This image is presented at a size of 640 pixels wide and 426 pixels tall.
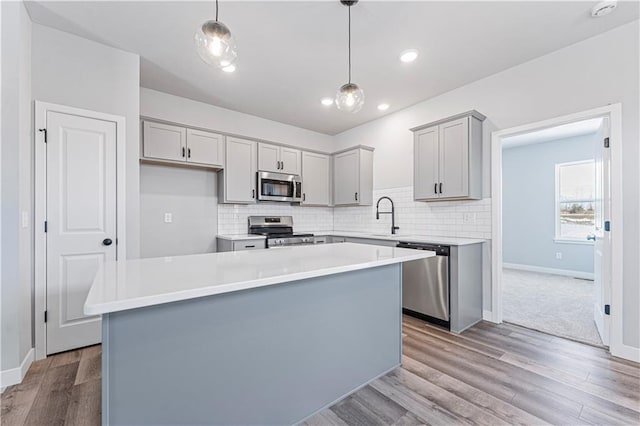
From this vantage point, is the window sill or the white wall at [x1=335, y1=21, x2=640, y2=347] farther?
the window sill

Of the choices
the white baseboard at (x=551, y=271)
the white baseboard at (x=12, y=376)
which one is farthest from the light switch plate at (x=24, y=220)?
the white baseboard at (x=551, y=271)

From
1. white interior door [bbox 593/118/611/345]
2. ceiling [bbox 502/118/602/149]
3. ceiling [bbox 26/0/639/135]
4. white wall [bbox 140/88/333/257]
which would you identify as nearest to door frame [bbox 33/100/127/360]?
ceiling [bbox 26/0/639/135]

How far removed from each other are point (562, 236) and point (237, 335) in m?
6.67

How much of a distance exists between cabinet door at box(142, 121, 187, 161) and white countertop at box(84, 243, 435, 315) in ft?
7.11

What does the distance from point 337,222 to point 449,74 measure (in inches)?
120

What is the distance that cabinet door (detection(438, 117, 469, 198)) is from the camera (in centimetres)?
320

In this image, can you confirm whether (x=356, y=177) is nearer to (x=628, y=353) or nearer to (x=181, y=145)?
(x=181, y=145)

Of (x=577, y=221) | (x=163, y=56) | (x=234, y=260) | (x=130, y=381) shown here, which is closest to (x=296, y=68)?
(x=163, y=56)

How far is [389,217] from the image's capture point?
4480mm

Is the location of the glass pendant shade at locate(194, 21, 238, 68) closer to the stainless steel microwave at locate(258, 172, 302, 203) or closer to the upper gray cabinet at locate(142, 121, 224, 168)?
the upper gray cabinet at locate(142, 121, 224, 168)

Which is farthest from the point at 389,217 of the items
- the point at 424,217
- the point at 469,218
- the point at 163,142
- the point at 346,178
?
the point at 163,142

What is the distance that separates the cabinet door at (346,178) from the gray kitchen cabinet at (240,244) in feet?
5.37

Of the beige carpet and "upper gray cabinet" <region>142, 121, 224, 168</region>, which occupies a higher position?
"upper gray cabinet" <region>142, 121, 224, 168</region>

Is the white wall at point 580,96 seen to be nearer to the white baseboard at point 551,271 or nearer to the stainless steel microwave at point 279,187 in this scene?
the stainless steel microwave at point 279,187
